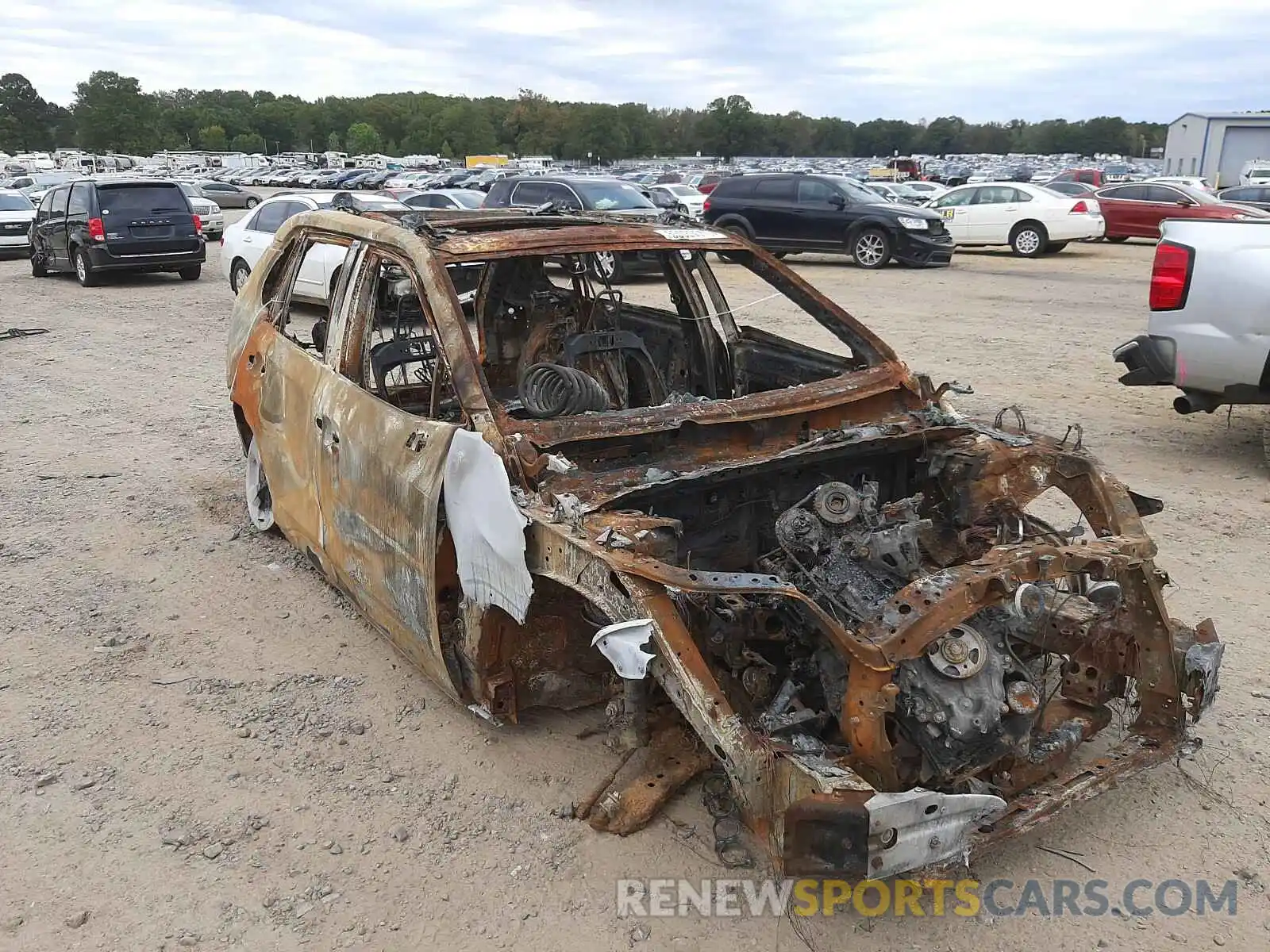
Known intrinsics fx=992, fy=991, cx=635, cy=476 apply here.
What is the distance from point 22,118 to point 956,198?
314ft

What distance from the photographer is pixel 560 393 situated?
383 centimetres

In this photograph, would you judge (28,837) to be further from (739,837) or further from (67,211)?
(67,211)

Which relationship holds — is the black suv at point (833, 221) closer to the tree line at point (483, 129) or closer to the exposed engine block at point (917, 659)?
the exposed engine block at point (917, 659)

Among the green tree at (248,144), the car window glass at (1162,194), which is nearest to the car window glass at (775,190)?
the car window glass at (1162,194)

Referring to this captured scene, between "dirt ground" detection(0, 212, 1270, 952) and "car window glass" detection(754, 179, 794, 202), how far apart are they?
1197 cm

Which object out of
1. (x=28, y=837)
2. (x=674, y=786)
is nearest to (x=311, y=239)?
(x=28, y=837)

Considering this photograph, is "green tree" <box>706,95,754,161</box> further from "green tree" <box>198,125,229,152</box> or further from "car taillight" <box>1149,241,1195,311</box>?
"car taillight" <box>1149,241,1195,311</box>

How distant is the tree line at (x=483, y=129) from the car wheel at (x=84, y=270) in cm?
7173

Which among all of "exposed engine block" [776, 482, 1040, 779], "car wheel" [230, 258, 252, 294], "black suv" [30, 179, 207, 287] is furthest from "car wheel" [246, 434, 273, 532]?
"black suv" [30, 179, 207, 287]

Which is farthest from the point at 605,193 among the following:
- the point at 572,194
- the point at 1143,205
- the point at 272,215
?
the point at 1143,205

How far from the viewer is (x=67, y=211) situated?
1541 centimetres

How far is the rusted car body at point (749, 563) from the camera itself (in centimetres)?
258

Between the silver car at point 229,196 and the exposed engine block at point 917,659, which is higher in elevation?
the silver car at point 229,196

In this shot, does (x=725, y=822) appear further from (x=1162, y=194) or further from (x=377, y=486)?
(x=1162, y=194)
